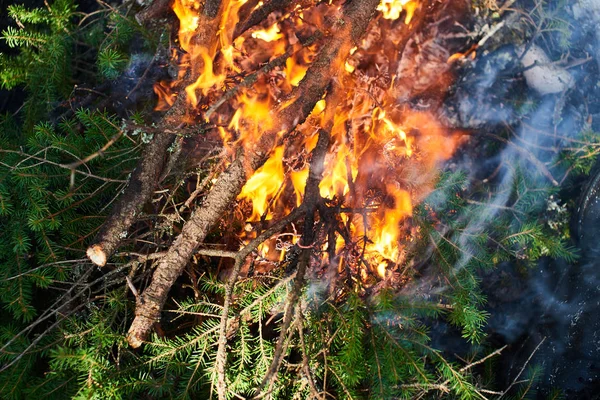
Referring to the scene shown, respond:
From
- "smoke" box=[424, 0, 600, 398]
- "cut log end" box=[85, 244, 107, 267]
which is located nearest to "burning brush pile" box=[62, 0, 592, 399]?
"cut log end" box=[85, 244, 107, 267]

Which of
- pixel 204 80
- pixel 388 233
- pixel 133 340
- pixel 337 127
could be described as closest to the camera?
pixel 133 340

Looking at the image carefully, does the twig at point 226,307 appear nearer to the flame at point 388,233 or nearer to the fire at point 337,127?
the fire at point 337,127

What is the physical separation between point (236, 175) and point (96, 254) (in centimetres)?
68

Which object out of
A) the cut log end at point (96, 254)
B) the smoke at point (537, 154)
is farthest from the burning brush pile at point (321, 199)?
the smoke at point (537, 154)

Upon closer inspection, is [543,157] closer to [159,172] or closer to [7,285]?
[159,172]

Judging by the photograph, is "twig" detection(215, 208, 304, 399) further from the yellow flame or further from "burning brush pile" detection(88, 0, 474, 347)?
A: the yellow flame

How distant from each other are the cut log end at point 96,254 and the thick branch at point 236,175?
242 mm

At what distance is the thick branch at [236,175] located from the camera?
2.16 m

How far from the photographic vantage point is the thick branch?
2158 mm

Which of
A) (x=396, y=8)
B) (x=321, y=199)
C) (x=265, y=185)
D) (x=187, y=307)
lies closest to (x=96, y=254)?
→ (x=187, y=307)

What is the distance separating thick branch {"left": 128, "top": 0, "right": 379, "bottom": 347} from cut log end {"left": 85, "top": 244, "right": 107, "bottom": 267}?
24cm

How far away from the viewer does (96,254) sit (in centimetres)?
209

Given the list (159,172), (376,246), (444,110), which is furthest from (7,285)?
(444,110)

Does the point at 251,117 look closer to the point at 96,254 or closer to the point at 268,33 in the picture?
the point at 268,33
